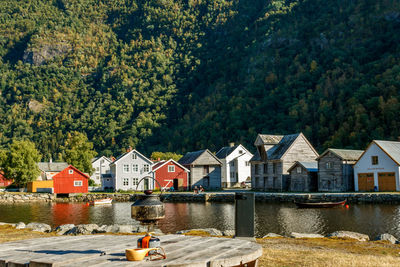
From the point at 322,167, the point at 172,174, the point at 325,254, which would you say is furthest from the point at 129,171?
the point at 325,254

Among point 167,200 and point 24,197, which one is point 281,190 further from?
point 24,197

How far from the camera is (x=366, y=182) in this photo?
57.4 metres

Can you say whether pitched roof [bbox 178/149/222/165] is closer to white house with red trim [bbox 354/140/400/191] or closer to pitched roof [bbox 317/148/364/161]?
pitched roof [bbox 317/148/364/161]

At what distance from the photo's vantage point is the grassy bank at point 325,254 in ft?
40.4

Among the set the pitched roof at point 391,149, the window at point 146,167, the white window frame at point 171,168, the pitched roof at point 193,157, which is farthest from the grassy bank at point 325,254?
the pitched roof at point 193,157

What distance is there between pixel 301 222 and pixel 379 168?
88.6 feet

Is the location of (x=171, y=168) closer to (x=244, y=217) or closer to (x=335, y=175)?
(x=335, y=175)

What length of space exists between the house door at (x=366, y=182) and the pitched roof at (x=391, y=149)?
3.80 metres

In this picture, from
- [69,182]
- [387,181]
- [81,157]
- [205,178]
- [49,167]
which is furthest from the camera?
[49,167]

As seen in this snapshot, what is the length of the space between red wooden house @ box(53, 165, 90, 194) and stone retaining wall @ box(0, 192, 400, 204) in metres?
3.10

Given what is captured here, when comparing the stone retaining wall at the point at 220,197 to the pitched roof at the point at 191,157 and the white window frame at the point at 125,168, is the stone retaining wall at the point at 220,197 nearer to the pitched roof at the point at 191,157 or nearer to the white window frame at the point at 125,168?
the white window frame at the point at 125,168

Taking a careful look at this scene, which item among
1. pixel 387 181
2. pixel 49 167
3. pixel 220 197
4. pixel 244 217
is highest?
pixel 49 167

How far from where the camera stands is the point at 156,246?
828 centimetres

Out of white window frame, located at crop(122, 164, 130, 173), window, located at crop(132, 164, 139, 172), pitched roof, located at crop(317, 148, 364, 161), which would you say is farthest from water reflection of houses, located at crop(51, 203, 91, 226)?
pitched roof, located at crop(317, 148, 364, 161)
